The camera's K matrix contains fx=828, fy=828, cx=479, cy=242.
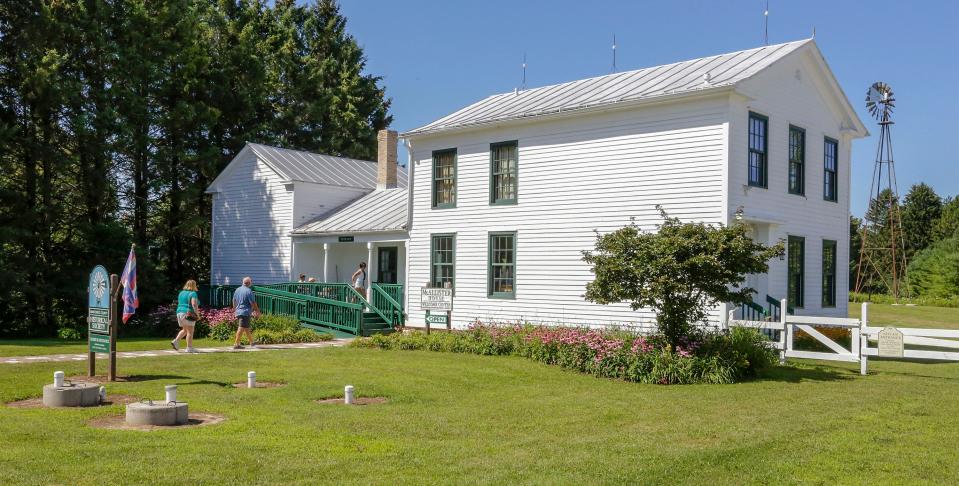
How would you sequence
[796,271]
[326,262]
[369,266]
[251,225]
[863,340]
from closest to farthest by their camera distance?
[863,340]
[796,271]
[369,266]
[326,262]
[251,225]

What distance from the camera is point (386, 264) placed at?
28.5 metres

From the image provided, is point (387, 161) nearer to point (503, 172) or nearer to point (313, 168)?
point (313, 168)

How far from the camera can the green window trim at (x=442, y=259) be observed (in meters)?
24.2

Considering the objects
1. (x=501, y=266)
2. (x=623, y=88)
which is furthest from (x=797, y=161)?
(x=501, y=266)

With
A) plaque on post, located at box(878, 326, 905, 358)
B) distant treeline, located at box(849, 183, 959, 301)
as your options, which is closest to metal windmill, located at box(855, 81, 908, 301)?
distant treeline, located at box(849, 183, 959, 301)

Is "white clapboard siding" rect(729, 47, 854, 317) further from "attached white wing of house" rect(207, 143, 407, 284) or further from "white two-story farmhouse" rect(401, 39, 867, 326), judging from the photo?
"attached white wing of house" rect(207, 143, 407, 284)

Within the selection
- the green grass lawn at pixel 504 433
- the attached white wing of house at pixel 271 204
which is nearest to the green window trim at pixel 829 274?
the green grass lawn at pixel 504 433

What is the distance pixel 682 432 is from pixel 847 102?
16.0 m

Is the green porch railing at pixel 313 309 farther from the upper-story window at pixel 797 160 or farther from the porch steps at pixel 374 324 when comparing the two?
the upper-story window at pixel 797 160

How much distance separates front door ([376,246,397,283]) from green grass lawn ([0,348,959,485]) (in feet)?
43.6

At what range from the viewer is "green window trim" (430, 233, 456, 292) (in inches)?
954

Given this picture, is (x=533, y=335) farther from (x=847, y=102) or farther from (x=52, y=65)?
(x=52, y=65)

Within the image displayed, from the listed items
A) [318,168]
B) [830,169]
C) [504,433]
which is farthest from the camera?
[318,168]

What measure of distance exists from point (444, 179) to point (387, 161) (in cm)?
806
